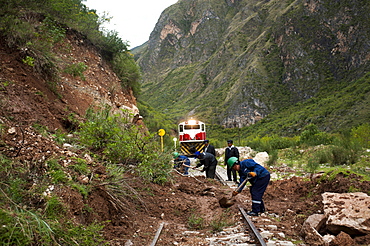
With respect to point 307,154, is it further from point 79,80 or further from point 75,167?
point 75,167

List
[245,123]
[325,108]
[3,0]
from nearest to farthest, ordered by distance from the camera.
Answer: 1. [3,0]
2. [325,108]
3. [245,123]

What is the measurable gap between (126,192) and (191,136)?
14.8 meters

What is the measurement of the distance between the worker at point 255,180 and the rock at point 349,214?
151 cm

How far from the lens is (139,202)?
6336 mm

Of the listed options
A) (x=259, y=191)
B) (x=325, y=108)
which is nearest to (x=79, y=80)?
(x=259, y=191)

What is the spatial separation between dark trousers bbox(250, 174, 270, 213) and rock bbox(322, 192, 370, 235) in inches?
58.5

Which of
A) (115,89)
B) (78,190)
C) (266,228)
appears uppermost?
(115,89)

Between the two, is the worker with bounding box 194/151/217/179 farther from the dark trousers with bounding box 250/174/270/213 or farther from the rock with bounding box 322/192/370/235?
the rock with bounding box 322/192/370/235

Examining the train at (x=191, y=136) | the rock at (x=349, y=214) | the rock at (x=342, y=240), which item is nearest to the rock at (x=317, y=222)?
the rock at (x=349, y=214)

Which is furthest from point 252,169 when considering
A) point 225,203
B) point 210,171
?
point 210,171

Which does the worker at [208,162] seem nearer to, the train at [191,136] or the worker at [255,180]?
the worker at [255,180]

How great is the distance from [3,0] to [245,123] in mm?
90351

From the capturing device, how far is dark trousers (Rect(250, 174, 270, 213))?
20.2 feet

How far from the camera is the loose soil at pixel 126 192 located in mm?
4559
